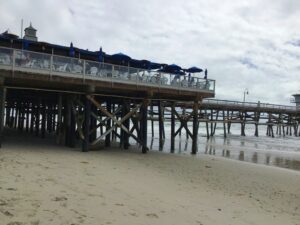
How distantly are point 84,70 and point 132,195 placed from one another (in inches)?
405

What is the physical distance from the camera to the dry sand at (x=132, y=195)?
694cm

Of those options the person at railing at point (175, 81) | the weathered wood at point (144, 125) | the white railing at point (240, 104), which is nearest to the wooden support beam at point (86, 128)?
the weathered wood at point (144, 125)

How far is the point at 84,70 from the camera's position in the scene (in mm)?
18016

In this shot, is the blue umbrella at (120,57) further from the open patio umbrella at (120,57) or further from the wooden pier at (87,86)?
the wooden pier at (87,86)

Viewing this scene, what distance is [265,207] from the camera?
9.69 metres

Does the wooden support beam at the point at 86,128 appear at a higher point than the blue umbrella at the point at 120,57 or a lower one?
lower

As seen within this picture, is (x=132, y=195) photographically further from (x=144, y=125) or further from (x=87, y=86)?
(x=144, y=125)

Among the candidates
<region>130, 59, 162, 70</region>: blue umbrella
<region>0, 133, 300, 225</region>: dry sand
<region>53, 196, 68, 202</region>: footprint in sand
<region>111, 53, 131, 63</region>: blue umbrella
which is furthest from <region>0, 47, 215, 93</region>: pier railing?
<region>53, 196, 68, 202</region>: footprint in sand

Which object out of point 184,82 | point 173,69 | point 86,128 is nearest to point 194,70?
point 173,69

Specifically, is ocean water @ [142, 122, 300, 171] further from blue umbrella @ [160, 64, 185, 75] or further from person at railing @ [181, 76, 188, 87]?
blue umbrella @ [160, 64, 185, 75]

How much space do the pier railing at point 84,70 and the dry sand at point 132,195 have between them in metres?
4.43

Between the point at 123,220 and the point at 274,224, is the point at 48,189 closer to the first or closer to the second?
the point at 123,220

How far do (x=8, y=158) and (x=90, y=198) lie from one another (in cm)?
593

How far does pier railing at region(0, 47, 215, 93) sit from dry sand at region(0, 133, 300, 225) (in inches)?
175
